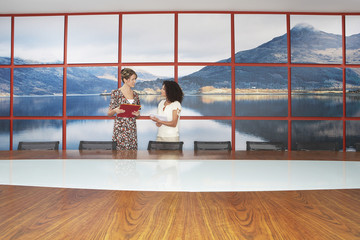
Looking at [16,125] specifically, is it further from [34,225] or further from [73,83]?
[34,225]

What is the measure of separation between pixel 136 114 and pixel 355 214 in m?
2.83

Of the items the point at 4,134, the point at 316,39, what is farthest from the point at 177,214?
the point at 4,134

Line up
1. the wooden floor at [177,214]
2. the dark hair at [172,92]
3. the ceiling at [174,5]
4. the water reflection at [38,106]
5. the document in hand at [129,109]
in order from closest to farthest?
the wooden floor at [177,214] < the document in hand at [129,109] < the dark hair at [172,92] < the ceiling at [174,5] < the water reflection at [38,106]

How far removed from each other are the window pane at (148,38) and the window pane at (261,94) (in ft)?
4.77

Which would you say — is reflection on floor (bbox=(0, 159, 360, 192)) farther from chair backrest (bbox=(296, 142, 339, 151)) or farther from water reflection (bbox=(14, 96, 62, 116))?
water reflection (bbox=(14, 96, 62, 116))

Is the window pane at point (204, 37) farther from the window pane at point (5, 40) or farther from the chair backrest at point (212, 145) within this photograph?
the window pane at point (5, 40)

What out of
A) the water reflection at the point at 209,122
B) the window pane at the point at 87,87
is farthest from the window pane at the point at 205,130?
the window pane at the point at 87,87

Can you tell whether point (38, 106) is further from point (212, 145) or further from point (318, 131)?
point (318, 131)

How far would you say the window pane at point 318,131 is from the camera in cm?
546

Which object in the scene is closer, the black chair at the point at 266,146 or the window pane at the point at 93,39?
the black chair at the point at 266,146

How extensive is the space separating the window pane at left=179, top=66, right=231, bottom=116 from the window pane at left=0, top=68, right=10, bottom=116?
3511 mm

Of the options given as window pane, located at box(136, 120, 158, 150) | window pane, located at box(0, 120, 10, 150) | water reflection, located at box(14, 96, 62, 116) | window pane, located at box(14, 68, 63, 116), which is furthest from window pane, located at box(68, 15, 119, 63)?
window pane, located at box(0, 120, 10, 150)

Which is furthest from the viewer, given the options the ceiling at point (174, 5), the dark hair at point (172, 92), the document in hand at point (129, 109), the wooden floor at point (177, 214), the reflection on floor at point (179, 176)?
the ceiling at point (174, 5)

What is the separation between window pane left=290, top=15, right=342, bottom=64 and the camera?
213 inches
